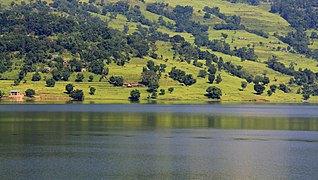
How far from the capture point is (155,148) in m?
87.5

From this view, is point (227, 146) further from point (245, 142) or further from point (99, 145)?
point (99, 145)

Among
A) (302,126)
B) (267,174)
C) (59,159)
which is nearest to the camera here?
(267,174)

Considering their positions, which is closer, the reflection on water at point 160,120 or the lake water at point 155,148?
the lake water at point 155,148

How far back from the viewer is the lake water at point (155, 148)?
67812 millimetres

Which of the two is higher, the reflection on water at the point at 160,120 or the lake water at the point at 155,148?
the lake water at the point at 155,148

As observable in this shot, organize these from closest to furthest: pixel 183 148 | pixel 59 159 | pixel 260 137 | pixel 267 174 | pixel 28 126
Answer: pixel 267 174, pixel 59 159, pixel 183 148, pixel 260 137, pixel 28 126

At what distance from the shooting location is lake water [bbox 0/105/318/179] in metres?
67.8

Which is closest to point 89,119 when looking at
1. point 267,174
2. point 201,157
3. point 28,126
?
point 28,126

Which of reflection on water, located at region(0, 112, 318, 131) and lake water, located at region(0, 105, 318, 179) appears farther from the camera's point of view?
reflection on water, located at region(0, 112, 318, 131)

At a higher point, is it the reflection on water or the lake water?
the lake water

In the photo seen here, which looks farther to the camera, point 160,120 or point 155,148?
point 160,120

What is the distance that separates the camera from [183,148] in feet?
289

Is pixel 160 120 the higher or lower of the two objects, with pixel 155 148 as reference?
lower

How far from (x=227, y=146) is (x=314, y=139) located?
58.9ft
